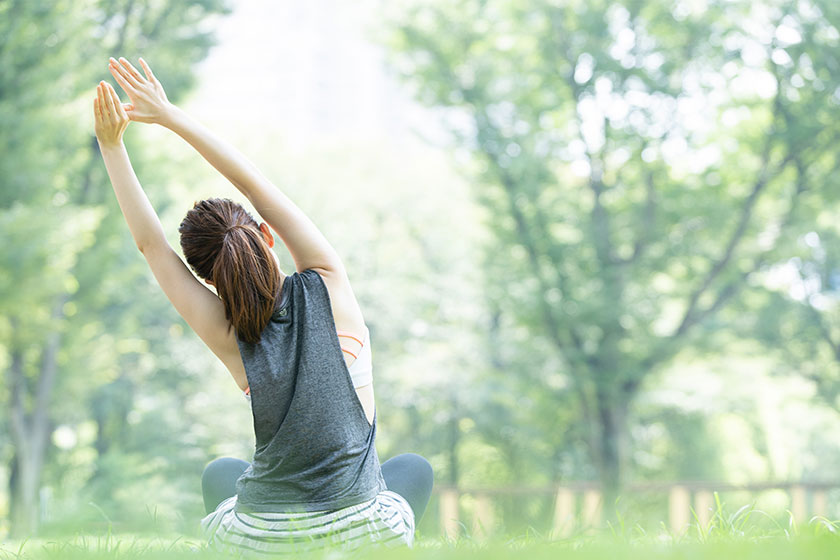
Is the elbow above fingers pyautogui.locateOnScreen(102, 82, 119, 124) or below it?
below

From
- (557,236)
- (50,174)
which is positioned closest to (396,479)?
→ (50,174)

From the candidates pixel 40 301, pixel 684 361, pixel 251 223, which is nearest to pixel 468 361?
pixel 684 361

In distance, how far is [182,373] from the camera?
523 inches

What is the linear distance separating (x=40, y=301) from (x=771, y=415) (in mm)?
9888

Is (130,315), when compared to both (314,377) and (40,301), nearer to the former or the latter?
(40,301)

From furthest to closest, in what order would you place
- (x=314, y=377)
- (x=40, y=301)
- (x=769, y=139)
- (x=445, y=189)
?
(x=445, y=189) < (x=769, y=139) < (x=40, y=301) < (x=314, y=377)

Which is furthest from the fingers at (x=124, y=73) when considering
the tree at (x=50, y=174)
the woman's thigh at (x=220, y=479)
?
the tree at (x=50, y=174)

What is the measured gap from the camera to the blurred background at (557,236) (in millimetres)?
7418

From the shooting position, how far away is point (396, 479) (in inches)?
69.4

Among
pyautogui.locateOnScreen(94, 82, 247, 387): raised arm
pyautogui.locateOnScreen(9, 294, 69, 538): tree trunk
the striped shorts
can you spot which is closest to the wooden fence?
pyautogui.locateOnScreen(9, 294, 69, 538): tree trunk

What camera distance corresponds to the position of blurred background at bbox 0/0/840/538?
7.42 meters

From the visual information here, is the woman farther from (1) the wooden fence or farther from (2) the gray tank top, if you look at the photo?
(1) the wooden fence

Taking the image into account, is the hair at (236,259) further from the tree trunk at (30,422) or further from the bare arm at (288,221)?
the tree trunk at (30,422)

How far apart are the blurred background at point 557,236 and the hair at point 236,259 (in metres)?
4.85
